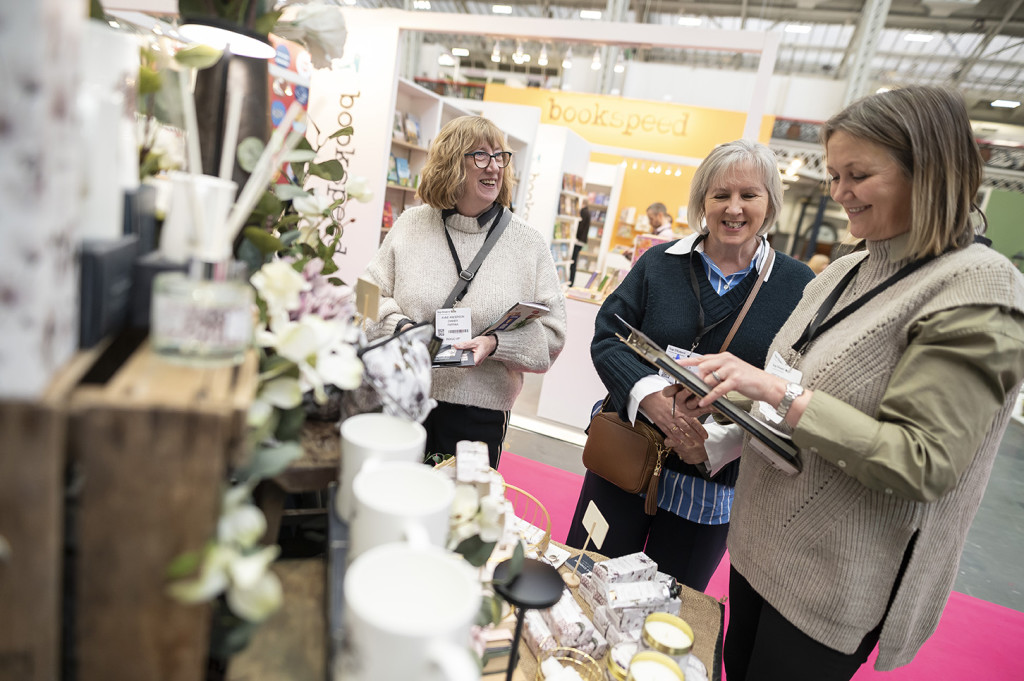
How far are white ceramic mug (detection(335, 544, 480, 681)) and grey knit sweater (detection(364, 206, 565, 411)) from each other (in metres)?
1.43

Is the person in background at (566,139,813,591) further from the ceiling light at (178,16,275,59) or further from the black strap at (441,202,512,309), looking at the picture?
the ceiling light at (178,16,275,59)

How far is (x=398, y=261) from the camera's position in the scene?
6.78ft

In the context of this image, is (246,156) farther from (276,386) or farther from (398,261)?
(398,261)

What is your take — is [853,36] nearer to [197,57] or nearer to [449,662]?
[197,57]

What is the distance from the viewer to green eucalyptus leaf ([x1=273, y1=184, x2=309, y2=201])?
3.11ft

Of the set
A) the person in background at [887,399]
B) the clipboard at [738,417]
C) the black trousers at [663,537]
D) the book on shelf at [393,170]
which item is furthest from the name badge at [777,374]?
the book on shelf at [393,170]

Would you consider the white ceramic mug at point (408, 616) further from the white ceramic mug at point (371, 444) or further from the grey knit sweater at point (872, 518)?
the grey knit sweater at point (872, 518)

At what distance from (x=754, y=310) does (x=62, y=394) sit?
5.37ft

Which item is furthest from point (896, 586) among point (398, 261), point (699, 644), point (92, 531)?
point (398, 261)

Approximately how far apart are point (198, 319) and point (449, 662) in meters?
0.40

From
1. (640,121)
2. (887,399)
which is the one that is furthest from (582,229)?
(887,399)

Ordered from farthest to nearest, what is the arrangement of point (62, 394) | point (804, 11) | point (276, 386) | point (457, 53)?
point (457, 53), point (804, 11), point (276, 386), point (62, 394)

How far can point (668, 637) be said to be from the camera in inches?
43.0

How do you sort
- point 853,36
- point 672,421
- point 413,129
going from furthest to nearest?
point 853,36 → point 413,129 → point 672,421
